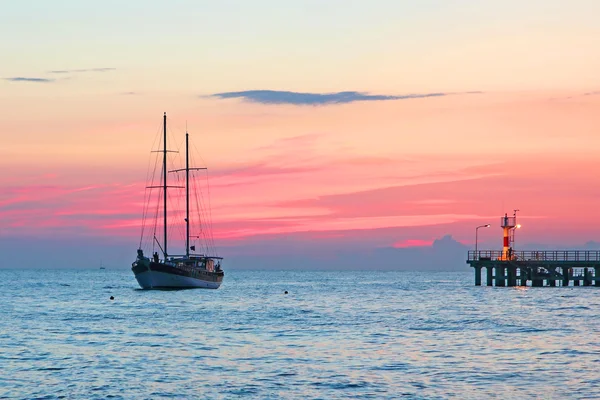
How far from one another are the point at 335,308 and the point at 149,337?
34907mm

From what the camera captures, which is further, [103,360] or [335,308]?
[335,308]

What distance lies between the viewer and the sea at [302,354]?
34844 millimetres

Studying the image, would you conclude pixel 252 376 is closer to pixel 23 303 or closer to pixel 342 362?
pixel 342 362

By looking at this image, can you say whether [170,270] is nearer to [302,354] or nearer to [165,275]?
[165,275]

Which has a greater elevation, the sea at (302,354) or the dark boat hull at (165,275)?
the dark boat hull at (165,275)

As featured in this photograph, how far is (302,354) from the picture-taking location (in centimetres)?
4572

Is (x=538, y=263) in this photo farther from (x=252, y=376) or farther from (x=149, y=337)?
(x=252, y=376)

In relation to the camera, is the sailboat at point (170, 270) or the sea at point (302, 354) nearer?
the sea at point (302, 354)

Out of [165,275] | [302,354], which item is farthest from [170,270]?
[302,354]

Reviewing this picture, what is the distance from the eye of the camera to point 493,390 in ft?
113

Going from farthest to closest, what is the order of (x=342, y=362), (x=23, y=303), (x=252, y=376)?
(x=23, y=303), (x=342, y=362), (x=252, y=376)

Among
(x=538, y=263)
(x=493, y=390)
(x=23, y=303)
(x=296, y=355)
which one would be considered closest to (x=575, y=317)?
(x=296, y=355)

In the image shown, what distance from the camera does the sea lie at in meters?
34.8

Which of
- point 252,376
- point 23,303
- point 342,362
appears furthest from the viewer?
point 23,303
